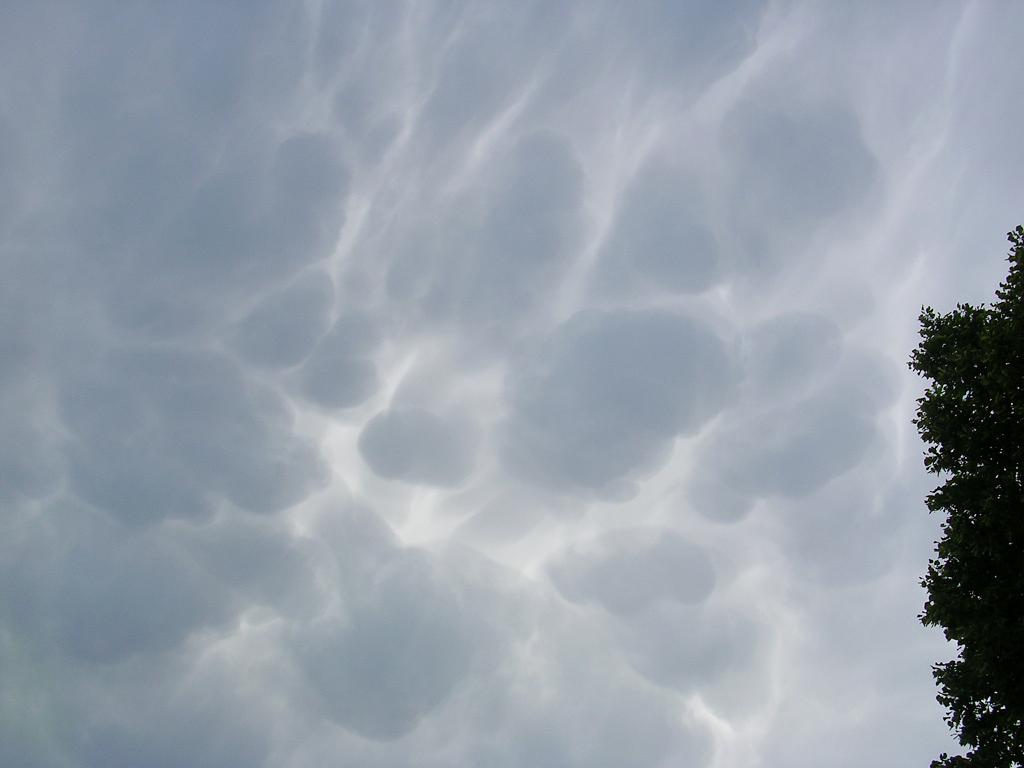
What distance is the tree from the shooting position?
2797 centimetres

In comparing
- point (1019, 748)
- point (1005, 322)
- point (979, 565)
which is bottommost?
point (1019, 748)

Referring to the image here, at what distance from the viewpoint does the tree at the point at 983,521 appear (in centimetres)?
2797

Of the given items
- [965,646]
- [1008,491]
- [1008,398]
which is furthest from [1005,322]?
[965,646]

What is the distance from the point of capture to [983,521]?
28.0 meters

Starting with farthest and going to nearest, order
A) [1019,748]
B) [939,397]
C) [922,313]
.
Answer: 1. [922,313]
2. [939,397]
3. [1019,748]

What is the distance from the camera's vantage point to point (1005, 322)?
2898cm

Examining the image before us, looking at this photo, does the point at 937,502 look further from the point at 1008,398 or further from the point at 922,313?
the point at 922,313

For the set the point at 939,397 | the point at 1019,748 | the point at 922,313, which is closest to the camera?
the point at 1019,748

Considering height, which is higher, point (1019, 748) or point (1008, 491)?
point (1008, 491)

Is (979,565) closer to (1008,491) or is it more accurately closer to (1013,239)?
(1008,491)

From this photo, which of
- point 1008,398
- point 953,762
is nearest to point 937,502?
point 1008,398

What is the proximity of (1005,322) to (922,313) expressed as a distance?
3728 mm

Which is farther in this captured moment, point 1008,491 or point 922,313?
point 922,313

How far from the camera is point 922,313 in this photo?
3244cm
